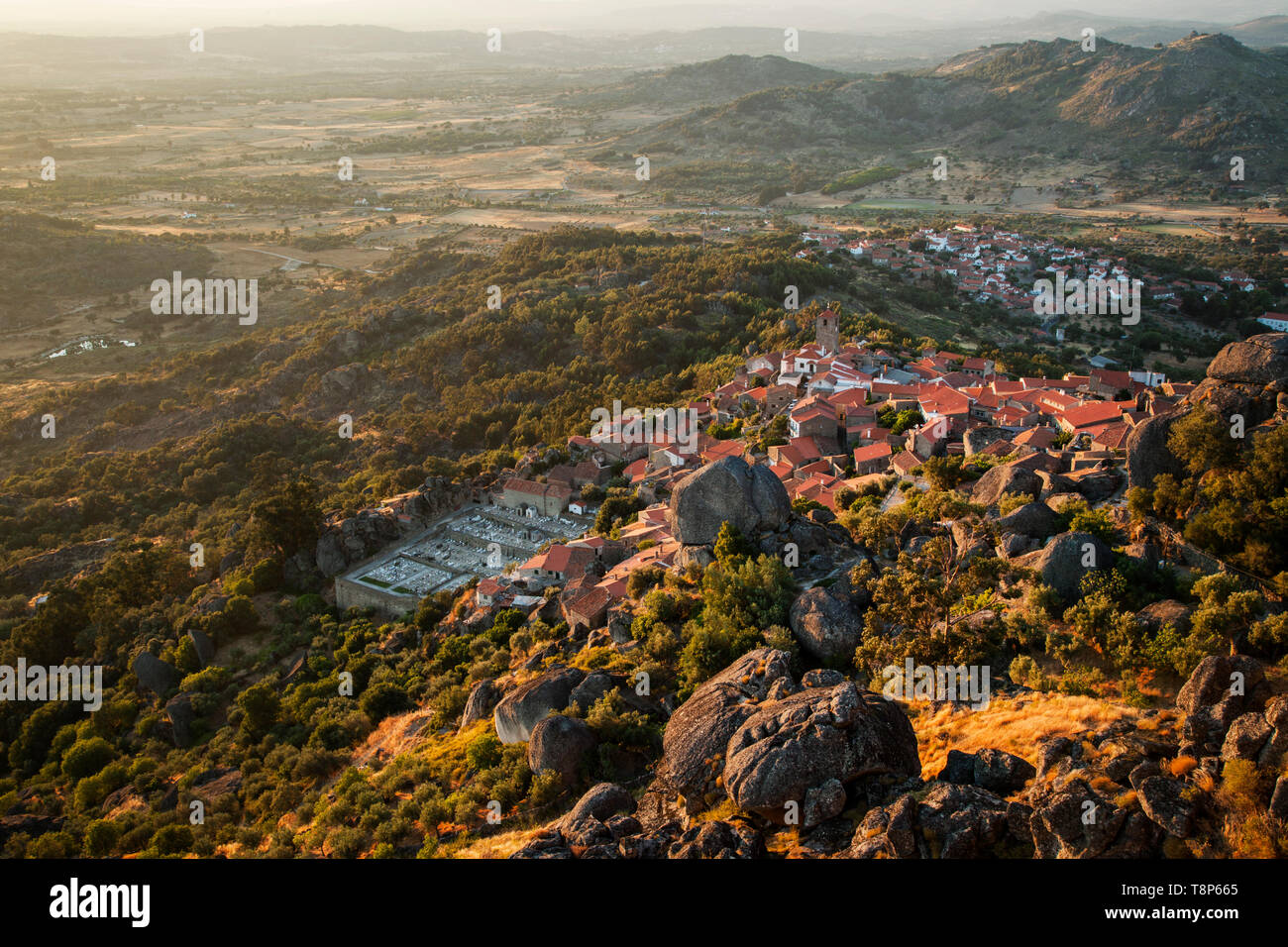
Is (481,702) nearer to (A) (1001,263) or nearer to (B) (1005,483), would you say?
(B) (1005,483)

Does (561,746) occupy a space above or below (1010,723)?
below

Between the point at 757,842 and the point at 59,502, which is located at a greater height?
the point at 757,842

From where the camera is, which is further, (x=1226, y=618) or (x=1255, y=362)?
(x=1255, y=362)

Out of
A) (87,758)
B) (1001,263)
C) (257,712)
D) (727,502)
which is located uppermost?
(1001,263)

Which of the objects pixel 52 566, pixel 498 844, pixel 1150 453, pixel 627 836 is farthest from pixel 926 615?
pixel 52 566

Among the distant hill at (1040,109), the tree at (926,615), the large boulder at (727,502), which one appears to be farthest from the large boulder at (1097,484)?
the distant hill at (1040,109)
